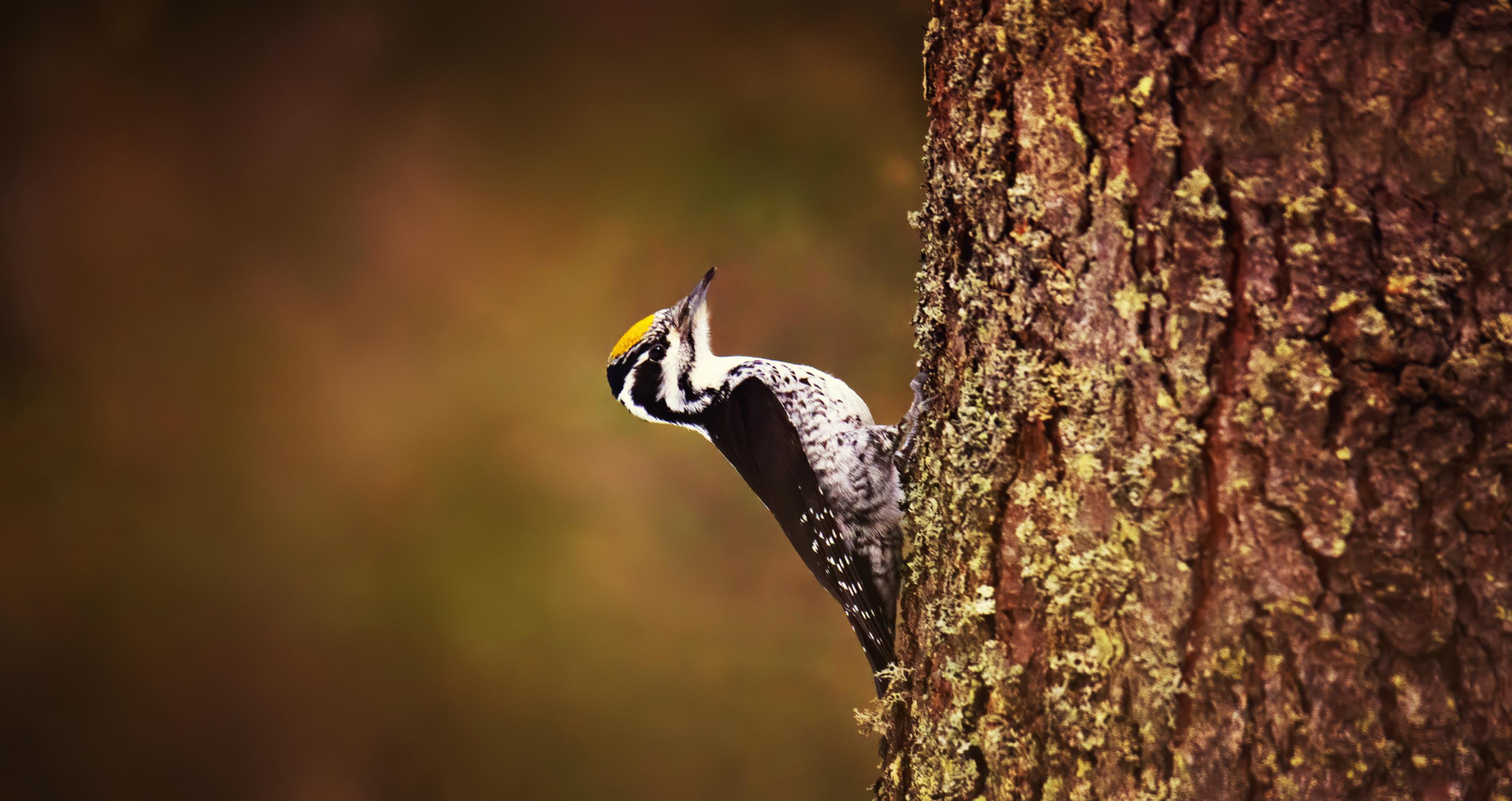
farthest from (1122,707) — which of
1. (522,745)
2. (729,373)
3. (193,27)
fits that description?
(193,27)

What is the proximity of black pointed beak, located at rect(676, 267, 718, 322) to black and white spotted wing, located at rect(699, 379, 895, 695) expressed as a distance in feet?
0.77

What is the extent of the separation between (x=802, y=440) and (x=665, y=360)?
427mm

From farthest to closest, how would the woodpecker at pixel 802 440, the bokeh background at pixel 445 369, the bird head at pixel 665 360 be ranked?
the bokeh background at pixel 445 369
the bird head at pixel 665 360
the woodpecker at pixel 802 440

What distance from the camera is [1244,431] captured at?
786 millimetres

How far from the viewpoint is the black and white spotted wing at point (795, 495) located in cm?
169

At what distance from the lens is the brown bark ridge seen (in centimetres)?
74

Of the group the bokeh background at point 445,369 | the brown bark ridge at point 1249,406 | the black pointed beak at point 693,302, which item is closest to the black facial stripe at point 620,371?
the black pointed beak at point 693,302

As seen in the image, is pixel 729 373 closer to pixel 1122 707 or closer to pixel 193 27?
Result: pixel 1122 707

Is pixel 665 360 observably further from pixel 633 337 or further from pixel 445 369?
pixel 445 369

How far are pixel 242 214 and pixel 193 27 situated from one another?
1.86 feet

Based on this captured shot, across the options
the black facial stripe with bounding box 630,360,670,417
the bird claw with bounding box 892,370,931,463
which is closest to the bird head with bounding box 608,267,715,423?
the black facial stripe with bounding box 630,360,670,417

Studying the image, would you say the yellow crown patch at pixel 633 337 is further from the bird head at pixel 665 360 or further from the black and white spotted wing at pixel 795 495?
the black and white spotted wing at pixel 795 495

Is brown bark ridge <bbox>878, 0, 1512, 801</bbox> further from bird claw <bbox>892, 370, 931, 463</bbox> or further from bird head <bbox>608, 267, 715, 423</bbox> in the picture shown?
bird head <bbox>608, 267, 715, 423</bbox>

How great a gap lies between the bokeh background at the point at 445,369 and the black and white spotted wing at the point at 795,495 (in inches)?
32.3
